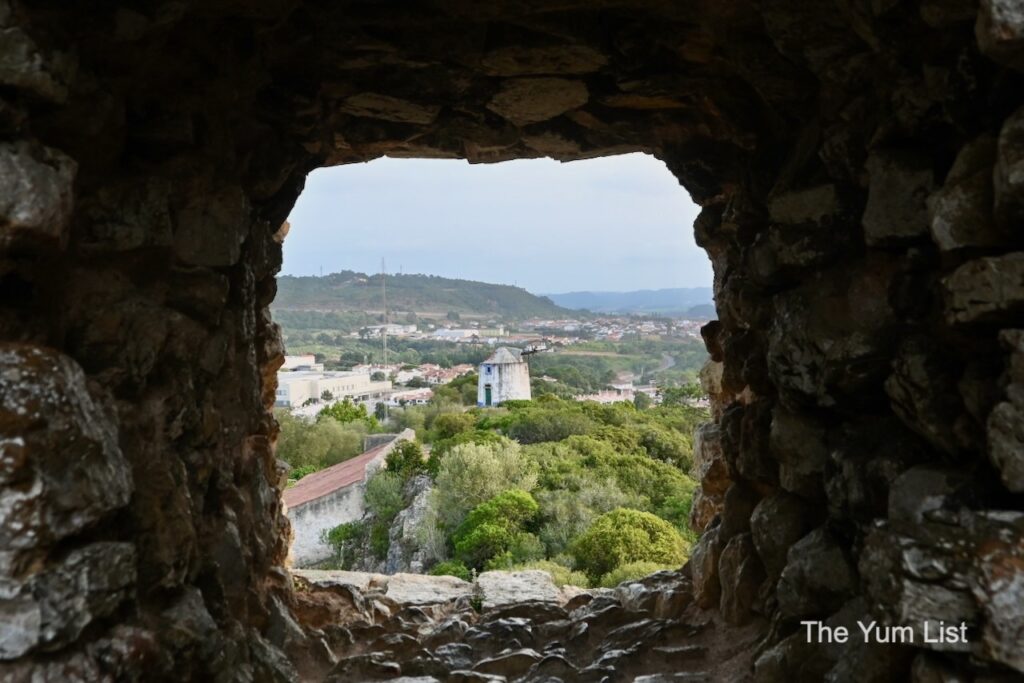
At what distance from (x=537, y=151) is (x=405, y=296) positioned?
6422cm

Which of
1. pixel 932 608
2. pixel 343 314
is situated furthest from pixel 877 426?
pixel 343 314

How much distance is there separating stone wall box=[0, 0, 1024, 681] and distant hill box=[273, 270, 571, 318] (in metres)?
62.4

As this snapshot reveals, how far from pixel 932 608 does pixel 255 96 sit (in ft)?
16.0

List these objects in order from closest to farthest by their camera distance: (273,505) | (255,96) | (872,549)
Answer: (872,549)
(255,96)
(273,505)

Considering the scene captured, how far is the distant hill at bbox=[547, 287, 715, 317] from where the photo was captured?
89950mm

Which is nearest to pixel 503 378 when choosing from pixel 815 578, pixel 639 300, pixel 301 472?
pixel 301 472

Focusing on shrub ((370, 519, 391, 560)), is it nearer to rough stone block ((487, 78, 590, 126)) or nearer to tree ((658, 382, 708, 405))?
rough stone block ((487, 78, 590, 126))

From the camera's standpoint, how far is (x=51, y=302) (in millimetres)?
3789

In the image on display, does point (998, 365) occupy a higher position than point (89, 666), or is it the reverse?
point (998, 365)

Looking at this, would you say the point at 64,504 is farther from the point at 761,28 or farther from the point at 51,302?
the point at 761,28

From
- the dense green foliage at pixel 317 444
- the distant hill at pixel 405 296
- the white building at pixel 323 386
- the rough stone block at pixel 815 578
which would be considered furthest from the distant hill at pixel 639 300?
the rough stone block at pixel 815 578

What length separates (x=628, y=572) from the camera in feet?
34.9

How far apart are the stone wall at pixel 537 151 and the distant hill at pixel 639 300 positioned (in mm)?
74708

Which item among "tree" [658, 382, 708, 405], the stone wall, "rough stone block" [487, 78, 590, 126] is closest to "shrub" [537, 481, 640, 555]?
the stone wall
